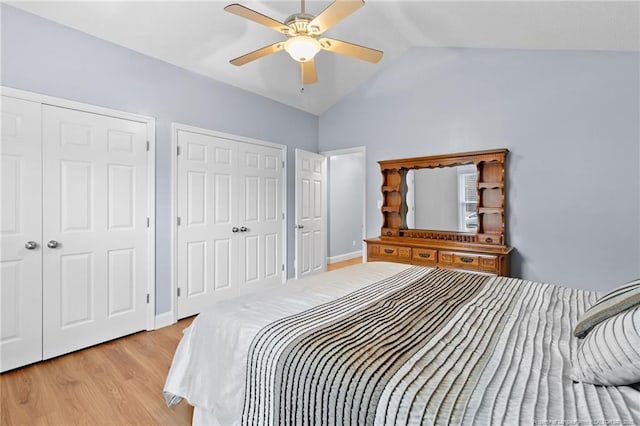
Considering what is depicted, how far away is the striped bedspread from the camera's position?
0.81 m

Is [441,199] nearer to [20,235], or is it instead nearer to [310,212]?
[310,212]

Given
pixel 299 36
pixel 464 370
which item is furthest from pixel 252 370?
pixel 299 36

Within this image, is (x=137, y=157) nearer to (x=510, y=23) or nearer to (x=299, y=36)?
(x=299, y=36)

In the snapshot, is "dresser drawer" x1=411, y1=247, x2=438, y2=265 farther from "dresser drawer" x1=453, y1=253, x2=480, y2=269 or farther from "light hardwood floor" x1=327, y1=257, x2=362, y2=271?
"light hardwood floor" x1=327, y1=257, x2=362, y2=271

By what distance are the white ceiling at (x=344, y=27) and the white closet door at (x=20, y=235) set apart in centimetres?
90

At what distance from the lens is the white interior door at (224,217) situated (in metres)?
3.36

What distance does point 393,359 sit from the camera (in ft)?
3.40

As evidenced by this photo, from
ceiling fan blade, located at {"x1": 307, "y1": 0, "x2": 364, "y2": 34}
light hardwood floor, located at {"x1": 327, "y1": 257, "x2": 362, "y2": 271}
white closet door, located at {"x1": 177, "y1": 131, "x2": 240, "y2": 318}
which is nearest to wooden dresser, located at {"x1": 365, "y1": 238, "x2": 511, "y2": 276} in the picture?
white closet door, located at {"x1": 177, "y1": 131, "x2": 240, "y2": 318}

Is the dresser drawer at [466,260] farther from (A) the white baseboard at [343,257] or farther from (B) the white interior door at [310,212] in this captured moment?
(A) the white baseboard at [343,257]

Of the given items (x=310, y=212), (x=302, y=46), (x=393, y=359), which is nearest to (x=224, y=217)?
(x=310, y=212)

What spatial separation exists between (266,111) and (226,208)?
142 centimetres

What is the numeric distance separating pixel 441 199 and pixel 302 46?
99.0 inches

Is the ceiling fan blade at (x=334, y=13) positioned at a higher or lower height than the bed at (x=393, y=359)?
higher

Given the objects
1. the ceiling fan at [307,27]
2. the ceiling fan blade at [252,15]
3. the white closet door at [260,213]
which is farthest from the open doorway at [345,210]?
the ceiling fan blade at [252,15]
